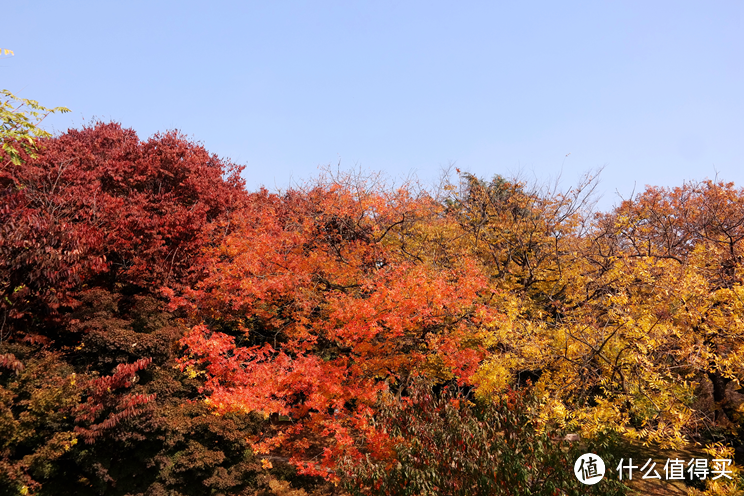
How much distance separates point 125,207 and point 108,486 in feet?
34.9

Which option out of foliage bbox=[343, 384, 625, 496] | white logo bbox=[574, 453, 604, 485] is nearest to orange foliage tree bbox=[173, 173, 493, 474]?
foliage bbox=[343, 384, 625, 496]

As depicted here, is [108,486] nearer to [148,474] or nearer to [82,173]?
[148,474]

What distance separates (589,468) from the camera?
7723 mm

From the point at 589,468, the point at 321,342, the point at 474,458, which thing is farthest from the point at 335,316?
the point at 589,468

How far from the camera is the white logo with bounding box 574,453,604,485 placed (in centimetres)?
741

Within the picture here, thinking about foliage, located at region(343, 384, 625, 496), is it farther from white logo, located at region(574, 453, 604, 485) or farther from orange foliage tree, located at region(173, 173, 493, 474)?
orange foliage tree, located at region(173, 173, 493, 474)

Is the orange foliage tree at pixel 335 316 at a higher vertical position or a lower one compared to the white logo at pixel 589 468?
higher

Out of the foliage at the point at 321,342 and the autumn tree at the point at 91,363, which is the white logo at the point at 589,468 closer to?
the foliage at the point at 321,342

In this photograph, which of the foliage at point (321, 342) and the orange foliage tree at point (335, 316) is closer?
the foliage at point (321, 342)

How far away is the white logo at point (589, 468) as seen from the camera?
24.3ft

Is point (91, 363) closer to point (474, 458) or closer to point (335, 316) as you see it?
point (335, 316)

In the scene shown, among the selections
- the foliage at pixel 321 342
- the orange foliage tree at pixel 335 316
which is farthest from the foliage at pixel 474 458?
the orange foliage tree at pixel 335 316

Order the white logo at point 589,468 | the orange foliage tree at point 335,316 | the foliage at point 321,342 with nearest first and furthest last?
the white logo at point 589,468
the foliage at point 321,342
the orange foliage tree at point 335,316

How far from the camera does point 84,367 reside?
13094 millimetres
